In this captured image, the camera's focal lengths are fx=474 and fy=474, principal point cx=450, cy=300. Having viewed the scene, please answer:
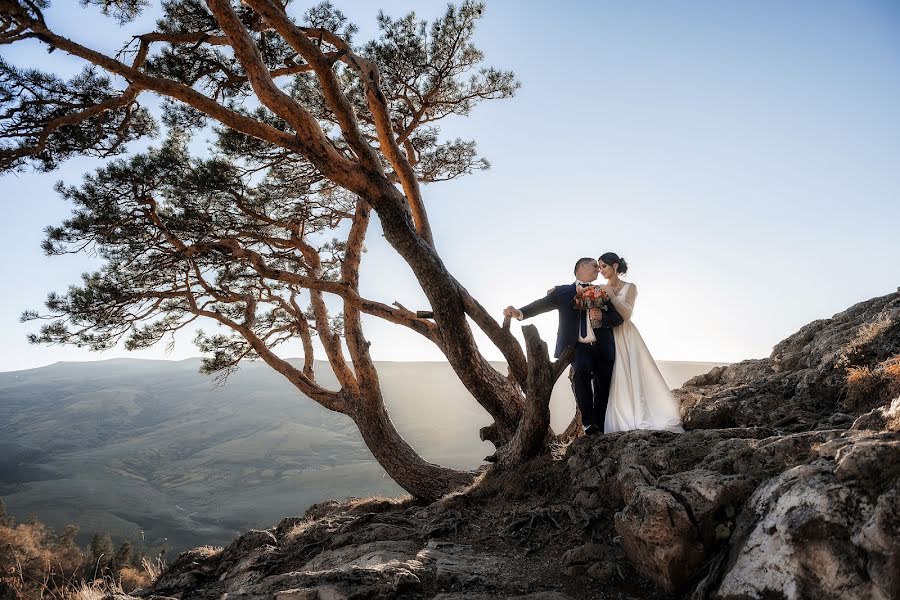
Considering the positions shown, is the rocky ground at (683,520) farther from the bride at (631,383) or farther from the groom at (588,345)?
the groom at (588,345)

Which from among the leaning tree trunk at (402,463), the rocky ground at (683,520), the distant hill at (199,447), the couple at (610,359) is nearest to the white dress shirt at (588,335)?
the couple at (610,359)

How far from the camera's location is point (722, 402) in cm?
412

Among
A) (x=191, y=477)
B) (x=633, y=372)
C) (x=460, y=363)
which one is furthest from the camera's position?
(x=191, y=477)

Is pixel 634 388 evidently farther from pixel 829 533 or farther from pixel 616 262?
pixel 829 533

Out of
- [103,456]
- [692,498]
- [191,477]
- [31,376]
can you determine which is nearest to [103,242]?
[692,498]

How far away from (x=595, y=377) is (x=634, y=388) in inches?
13.9

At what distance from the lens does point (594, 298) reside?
4301 mm

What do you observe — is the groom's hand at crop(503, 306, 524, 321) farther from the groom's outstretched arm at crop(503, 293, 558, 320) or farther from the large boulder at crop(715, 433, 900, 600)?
the large boulder at crop(715, 433, 900, 600)

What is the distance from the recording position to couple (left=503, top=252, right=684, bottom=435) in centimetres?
425

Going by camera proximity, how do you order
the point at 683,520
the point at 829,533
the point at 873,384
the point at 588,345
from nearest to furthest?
the point at 829,533 < the point at 683,520 < the point at 873,384 < the point at 588,345

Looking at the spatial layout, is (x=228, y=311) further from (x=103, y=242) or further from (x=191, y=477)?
(x=191, y=477)

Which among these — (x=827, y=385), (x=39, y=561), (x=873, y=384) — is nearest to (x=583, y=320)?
(x=827, y=385)

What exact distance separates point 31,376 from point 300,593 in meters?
169

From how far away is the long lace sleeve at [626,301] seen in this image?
169 inches
